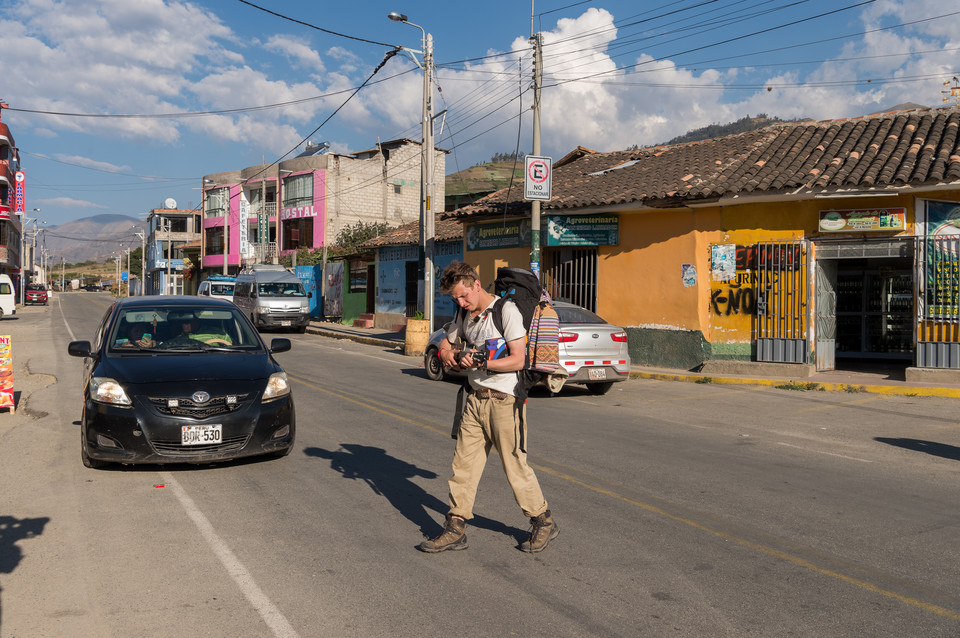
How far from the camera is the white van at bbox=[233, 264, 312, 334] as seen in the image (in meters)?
26.6

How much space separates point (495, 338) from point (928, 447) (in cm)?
632

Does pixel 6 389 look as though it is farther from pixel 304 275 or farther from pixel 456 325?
pixel 304 275

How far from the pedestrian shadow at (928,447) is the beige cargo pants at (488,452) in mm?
5545

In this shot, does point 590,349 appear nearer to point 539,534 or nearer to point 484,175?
point 539,534

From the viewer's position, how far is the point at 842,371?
49.8 feet

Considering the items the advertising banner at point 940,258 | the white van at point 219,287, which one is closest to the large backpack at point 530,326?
the advertising banner at point 940,258

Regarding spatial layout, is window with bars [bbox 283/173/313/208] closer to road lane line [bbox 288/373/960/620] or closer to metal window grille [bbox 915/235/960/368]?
metal window grille [bbox 915/235/960/368]

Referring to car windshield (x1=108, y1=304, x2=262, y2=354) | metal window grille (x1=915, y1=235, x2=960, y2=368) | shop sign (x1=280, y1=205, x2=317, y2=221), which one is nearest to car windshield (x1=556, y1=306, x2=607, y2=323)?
car windshield (x1=108, y1=304, x2=262, y2=354)

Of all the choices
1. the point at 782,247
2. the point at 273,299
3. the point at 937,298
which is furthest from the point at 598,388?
the point at 273,299

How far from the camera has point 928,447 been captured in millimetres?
8438

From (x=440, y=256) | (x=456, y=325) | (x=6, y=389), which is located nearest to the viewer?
(x=456, y=325)

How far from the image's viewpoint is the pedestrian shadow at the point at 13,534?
A: 14.6 ft

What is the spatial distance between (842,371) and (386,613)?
45.1ft

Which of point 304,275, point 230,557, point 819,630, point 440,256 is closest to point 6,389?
point 230,557
